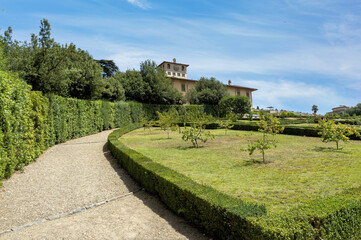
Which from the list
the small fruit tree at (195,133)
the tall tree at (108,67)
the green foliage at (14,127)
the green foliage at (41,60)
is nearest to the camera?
the green foliage at (14,127)

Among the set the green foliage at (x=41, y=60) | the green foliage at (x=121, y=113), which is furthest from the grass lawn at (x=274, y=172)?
the green foliage at (x=121, y=113)

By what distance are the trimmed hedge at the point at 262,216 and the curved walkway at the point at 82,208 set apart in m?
0.35

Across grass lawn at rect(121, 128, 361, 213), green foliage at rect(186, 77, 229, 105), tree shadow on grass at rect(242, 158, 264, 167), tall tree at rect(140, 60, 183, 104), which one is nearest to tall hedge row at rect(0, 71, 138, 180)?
grass lawn at rect(121, 128, 361, 213)

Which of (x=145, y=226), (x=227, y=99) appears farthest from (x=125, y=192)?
(x=227, y=99)

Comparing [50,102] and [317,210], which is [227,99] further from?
[317,210]

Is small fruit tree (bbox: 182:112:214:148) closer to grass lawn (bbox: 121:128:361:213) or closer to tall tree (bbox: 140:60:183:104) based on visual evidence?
grass lawn (bbox: 121:128:361:213)

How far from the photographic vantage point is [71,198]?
5984 millimetres

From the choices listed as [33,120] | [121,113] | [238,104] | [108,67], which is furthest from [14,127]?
[108,67]

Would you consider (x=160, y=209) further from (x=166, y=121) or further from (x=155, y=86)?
(x=155, y=86)

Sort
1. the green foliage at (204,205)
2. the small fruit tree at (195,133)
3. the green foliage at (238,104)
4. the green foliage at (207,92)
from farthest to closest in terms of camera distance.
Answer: the green foliage at (207,92) → the green foliage at (238,104) → the small fruit tree at (195,133) → the green foliage at (204,205)

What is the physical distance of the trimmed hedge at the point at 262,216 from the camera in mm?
3154

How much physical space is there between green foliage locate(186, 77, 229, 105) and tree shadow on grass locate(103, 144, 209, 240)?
34845 mm

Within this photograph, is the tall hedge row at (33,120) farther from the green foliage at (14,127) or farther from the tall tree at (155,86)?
the tall tree at (155,86)

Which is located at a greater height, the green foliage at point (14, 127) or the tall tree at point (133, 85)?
the tall tree at point (133, 85)
